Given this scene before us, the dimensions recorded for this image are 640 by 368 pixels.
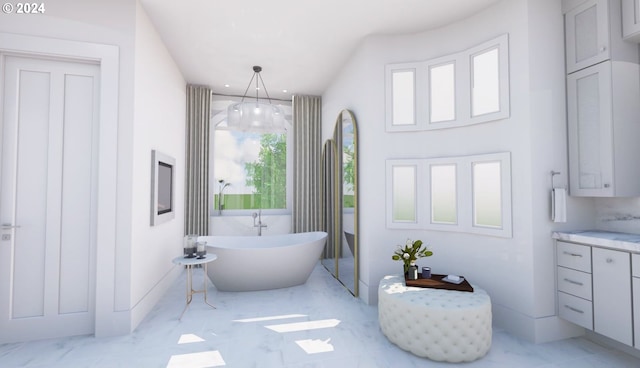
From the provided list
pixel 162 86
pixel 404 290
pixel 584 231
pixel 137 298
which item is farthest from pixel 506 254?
pixel 162 86

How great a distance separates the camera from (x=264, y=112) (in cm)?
366

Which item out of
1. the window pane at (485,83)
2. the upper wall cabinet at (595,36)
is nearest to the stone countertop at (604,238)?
the window pane at (485,83)

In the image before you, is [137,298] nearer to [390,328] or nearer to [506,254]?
[390,328]

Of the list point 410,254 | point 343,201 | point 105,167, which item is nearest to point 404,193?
point 410,254

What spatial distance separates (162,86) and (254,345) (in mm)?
3042

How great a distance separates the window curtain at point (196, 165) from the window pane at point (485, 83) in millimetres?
4003

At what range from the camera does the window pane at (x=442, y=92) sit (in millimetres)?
3012

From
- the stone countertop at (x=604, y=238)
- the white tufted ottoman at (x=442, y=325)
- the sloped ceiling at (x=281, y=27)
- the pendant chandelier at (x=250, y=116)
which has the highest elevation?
the sloped ceiling at (x=281, y=27)

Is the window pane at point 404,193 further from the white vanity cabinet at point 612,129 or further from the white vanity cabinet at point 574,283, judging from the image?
the white vanity cabinet at point 612,129

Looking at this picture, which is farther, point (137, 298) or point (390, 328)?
point (137, 298)

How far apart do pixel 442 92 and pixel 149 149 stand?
315cm

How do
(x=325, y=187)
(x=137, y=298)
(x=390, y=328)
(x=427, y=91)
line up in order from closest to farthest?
(x=390, y=328) → (x=137, y=298) → (x=427, y=91) → (x=325, y=187)

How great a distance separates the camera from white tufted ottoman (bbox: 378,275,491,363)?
2082mm

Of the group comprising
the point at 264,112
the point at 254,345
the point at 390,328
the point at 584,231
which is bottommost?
the point at 254,345
